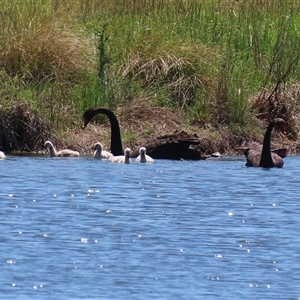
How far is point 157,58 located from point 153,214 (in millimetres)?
9057

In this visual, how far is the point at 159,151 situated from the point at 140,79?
3040 millimetres

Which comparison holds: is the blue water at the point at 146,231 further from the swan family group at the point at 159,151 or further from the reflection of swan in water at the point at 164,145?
the reflection of swan in water at the point at 164,145

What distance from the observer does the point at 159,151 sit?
19719 millimetres

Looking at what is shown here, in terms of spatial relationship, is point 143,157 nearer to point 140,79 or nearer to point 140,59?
point 140,79

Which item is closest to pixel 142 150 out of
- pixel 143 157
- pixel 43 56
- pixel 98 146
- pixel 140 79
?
pixel 143 157

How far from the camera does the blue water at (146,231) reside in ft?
33.0

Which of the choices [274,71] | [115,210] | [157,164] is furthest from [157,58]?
[115,210]

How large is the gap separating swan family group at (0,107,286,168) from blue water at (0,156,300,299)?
18.2 inches

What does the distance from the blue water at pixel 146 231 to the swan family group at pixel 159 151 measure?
0.46 m

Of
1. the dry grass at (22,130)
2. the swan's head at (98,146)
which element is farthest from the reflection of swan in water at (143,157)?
the dry grass at (22,130)

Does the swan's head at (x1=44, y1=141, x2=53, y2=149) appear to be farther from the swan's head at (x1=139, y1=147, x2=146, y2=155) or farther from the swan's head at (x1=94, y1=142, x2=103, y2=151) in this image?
the swan's head at (x1=139, y1=147, x2=146, y2=155)

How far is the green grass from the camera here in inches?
851

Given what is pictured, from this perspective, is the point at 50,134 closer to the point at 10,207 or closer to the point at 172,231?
the point at 10,207

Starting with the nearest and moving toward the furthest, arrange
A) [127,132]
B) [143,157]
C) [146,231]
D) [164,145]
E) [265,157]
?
1. [146,231]
2. [143,157]
3. [265,157]
4. [164,145]
5. [127,132]
